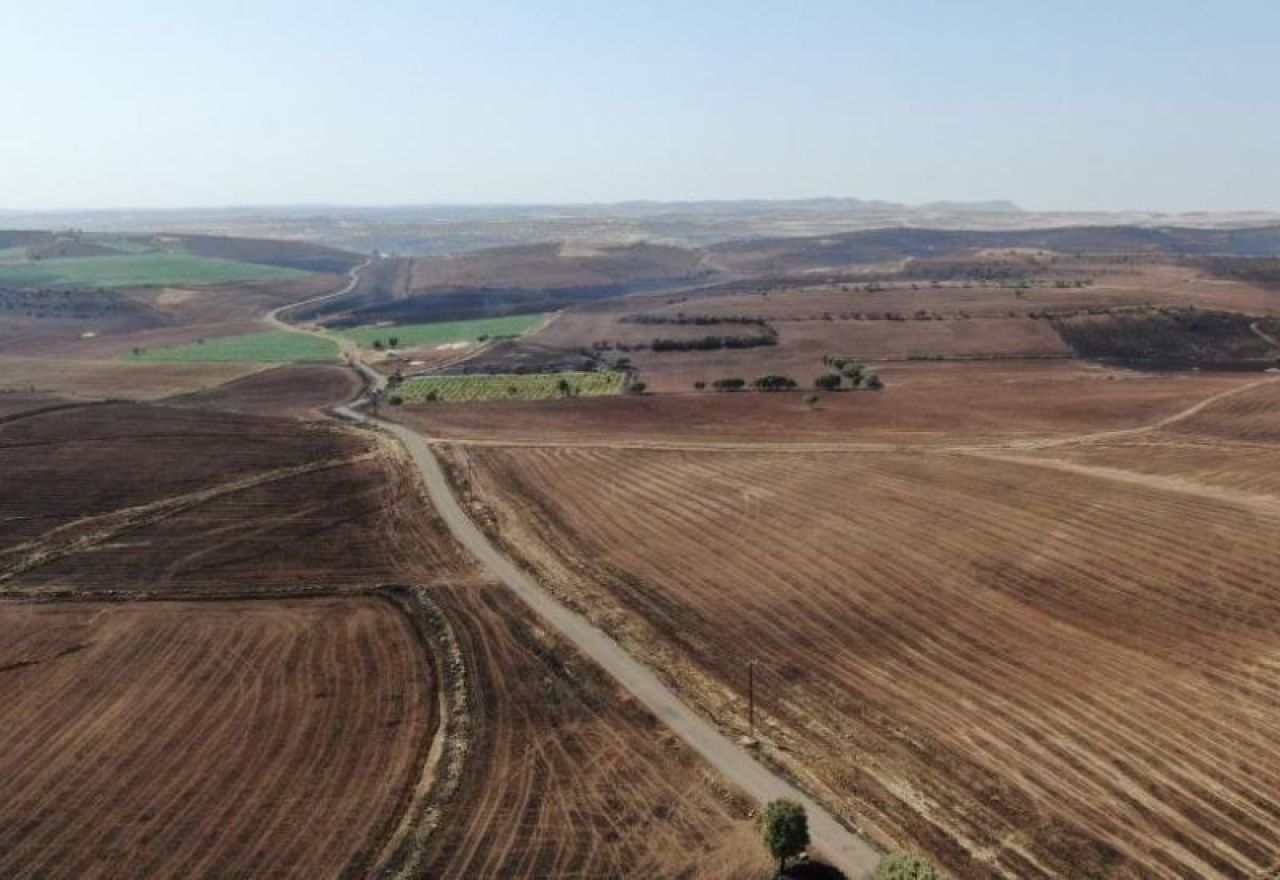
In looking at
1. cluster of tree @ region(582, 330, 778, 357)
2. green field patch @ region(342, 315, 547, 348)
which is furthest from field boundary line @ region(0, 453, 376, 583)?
green field patch @ region(342, 315, 547, 348)

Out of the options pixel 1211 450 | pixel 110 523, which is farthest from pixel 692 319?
pixel 110 523

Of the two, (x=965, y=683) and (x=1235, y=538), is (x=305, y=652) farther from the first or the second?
(x=1235, y=538)

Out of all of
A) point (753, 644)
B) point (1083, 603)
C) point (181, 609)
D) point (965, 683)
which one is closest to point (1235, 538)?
point (1083, 603)

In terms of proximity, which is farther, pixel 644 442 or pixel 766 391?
pixel 766 391

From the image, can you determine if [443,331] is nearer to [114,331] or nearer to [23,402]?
[114,331]

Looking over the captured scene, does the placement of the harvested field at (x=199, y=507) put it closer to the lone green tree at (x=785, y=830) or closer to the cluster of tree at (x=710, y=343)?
the lone green tree at (x=785, y=830)

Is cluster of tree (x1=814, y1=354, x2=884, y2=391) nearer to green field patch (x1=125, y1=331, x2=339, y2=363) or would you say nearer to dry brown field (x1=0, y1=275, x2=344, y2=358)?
green field patch (x1=125, y1=331, x2=339, y2=363)

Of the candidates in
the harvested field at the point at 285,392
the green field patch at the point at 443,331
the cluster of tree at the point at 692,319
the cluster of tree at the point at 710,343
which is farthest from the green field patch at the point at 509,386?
the cluster of tree at the point at 692,319
